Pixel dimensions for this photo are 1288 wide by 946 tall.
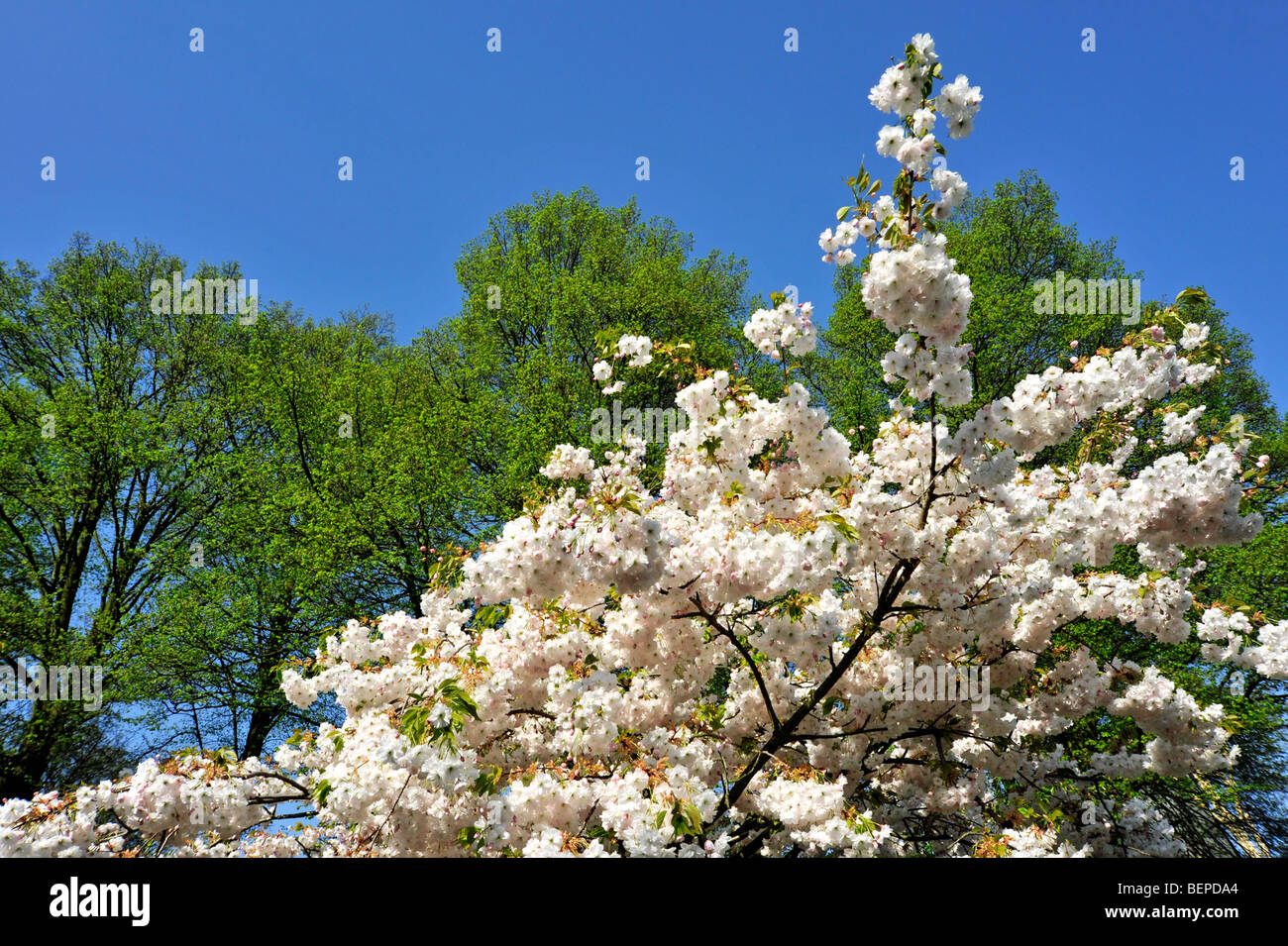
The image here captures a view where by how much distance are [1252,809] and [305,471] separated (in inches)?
696

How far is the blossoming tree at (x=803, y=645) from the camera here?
3779mm

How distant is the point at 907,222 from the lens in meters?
3.78

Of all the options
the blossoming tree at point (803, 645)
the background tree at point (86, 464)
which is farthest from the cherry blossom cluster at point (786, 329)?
the background tree at point (86, 464)

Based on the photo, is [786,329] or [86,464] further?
[86,464]

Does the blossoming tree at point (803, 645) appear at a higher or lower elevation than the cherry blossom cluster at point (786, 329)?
Result: lower

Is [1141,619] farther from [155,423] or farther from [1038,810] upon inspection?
[155,423]

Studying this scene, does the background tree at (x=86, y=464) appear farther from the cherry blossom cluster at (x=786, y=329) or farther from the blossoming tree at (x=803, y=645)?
the cherry blossom cluster at (x=786, y=329)

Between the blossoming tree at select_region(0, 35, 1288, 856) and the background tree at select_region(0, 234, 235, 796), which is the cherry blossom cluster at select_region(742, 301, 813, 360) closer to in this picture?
the blossoming tree at select_region(0, 35, 1288, 856)

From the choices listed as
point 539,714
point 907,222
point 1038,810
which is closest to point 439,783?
point 539,714

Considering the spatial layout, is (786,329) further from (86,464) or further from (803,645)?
(86,464)

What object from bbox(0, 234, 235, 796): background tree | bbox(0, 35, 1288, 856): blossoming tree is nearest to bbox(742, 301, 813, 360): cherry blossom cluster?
bbox(0, 35, 1288, 856): blossoming tree

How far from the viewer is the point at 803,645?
179 inches

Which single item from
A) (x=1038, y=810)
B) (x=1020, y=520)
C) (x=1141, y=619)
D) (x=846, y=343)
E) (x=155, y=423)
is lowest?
(x=1038, y=810)

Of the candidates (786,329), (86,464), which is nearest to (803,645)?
(786,329)
